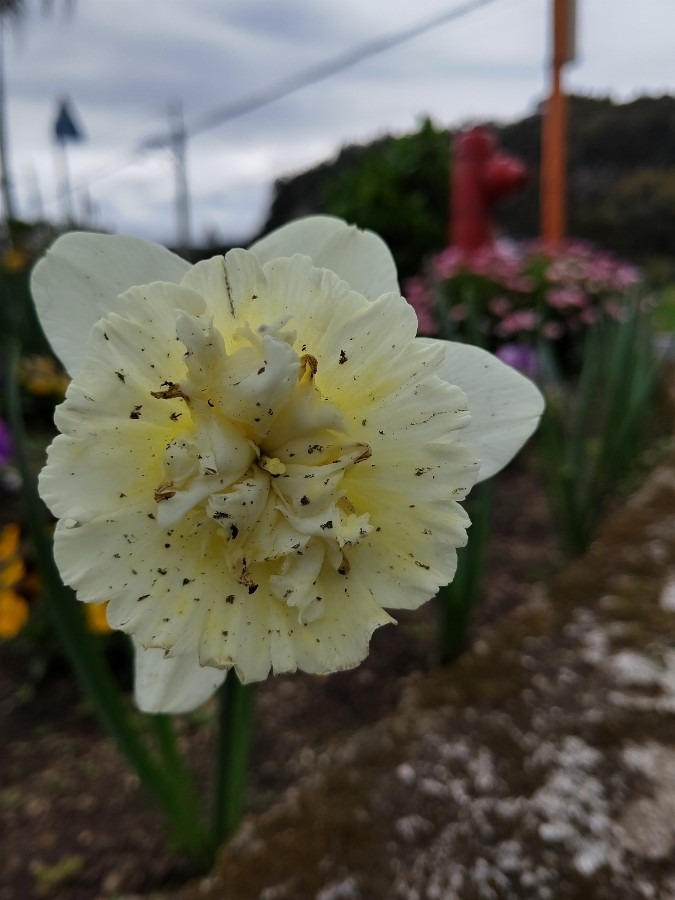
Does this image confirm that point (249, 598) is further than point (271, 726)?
No

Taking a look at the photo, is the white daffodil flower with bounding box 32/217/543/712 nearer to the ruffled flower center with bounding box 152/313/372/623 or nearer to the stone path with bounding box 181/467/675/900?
the ruffled flower center with bounding box 152/313/372/623

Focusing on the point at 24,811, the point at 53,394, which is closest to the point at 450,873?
the point at 24,811

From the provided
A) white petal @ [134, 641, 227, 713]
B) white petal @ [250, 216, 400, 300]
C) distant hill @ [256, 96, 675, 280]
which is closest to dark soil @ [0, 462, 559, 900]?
white petal @ [134, 641, 227, 713]

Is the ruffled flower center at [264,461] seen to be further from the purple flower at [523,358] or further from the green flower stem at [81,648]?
the purple flower at [523,358]

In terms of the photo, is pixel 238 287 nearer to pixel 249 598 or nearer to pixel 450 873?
pixel 249 598

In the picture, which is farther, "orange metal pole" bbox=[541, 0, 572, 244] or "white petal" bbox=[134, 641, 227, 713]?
"orange metal pole" bbox=[541, 0, 572, 244]

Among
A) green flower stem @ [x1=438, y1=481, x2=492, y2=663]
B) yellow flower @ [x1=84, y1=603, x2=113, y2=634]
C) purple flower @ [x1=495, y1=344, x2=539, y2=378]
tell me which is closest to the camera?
green flower stem @ [x1=438, y1=481, x2=492, y2=663]

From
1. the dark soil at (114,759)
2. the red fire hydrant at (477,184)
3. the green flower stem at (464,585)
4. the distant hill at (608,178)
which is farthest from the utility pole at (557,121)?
the green flower stem at (464,585)

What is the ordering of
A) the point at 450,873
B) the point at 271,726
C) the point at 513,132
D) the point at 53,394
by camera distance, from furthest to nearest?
the point at 513,132 < the point at 53,394 < the point at 271,726 < the point at 450,873
